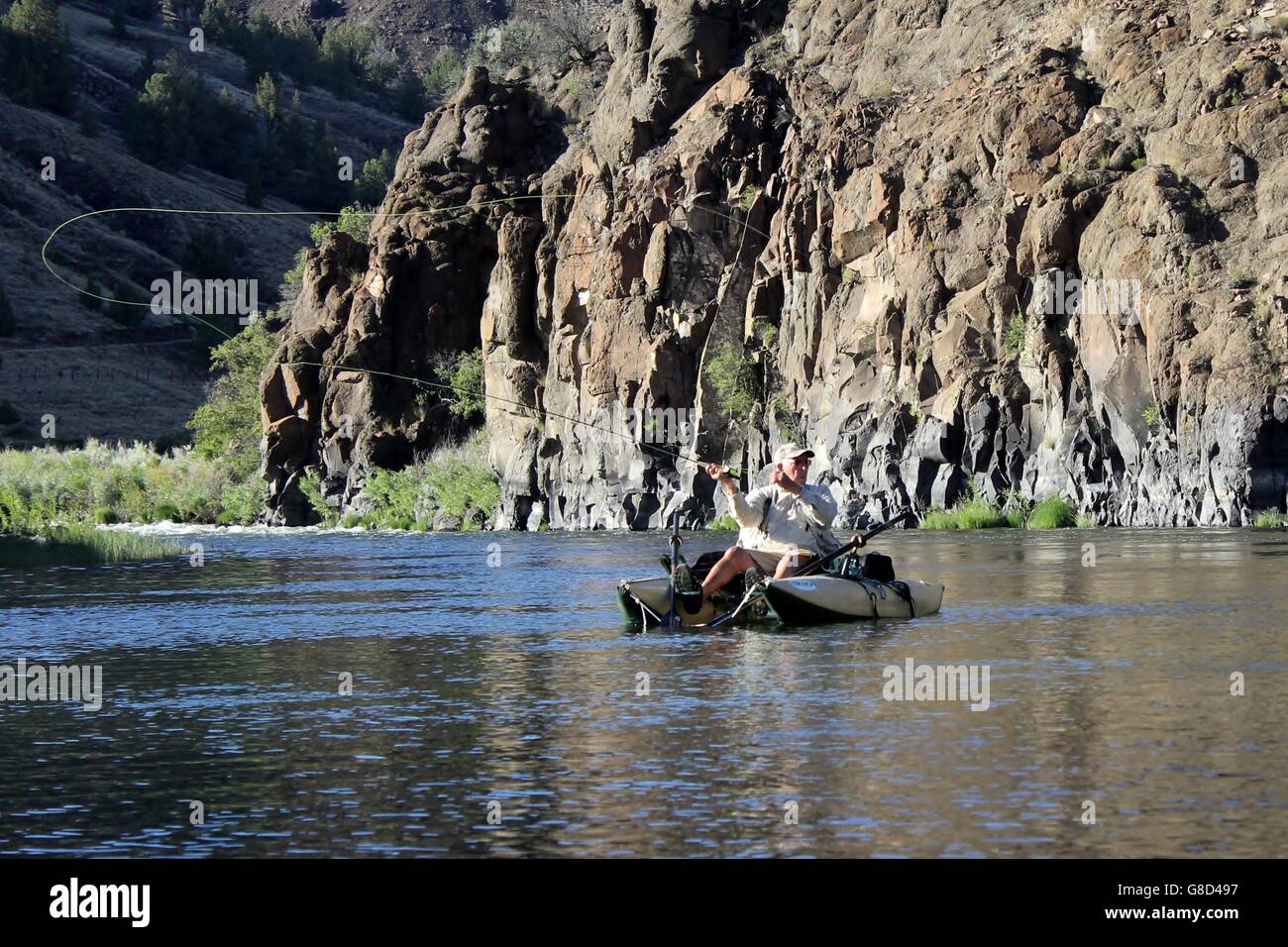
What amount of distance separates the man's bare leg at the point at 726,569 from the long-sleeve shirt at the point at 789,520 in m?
0.25

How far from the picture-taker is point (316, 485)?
84.8 m

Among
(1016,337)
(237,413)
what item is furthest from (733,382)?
(237,413)

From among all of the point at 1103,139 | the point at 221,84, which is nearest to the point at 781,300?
the point at 1103,139

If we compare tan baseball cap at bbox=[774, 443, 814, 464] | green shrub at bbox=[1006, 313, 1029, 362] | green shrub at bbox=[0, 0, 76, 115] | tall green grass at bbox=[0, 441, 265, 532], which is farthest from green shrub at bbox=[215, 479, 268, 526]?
green shrub at bbox=[0, 0, 76, 115]

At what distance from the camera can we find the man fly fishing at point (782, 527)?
1007 inches

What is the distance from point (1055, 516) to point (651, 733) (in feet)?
131

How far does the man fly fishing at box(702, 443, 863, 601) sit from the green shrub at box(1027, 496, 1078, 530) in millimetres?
29487

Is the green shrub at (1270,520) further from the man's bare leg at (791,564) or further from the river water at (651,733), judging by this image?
the man's bare leg at (791,564)

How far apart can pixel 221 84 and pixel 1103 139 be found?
150341 millimetres

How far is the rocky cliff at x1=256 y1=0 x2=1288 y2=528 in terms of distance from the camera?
5444 cm

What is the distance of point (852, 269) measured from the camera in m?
68.3

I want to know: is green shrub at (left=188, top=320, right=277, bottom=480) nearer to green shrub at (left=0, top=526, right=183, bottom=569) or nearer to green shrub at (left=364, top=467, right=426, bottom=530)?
green shrub at (left=364, top=467, right=426, bottom=530)

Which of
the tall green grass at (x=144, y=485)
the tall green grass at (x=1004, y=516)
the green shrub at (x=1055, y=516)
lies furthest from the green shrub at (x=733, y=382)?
the tall green grass at (x=144, y=485)

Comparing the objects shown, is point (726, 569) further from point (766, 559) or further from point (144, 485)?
point (144, 485)
